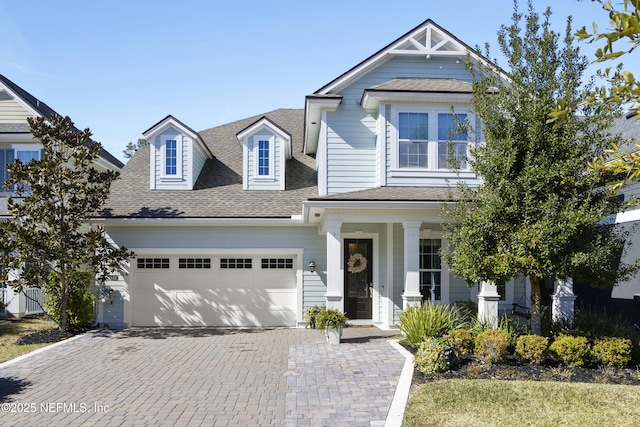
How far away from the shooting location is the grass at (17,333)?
11.6 metres

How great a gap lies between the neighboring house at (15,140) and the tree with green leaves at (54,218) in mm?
3030

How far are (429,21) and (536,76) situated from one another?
5.68 metres

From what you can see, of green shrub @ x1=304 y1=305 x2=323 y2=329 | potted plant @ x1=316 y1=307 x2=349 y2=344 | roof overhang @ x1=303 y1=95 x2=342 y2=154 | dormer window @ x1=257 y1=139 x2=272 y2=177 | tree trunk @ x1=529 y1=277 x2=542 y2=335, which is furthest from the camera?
dormer window @ x1=257 y1=139 x2=272 y2=177

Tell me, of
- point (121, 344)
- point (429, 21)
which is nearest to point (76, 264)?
point (121, 344)

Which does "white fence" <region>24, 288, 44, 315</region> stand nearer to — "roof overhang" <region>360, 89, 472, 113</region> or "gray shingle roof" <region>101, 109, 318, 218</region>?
"gray shingle roof" <region>101, 109, 318, 218</region>

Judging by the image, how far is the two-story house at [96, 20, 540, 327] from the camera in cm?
1409

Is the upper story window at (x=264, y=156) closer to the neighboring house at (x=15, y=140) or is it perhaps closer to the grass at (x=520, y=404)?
the neighboring house at (x=15, y=140)

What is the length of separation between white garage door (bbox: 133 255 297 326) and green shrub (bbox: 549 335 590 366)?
838 cm

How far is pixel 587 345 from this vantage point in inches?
370

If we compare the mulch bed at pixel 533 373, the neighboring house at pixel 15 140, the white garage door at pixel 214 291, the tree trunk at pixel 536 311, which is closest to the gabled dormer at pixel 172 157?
the white garage door at pixel 214 291

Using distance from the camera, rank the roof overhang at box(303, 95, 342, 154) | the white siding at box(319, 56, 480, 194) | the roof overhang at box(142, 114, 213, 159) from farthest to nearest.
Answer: the roof overhang at box(142, 114, 213, 159) < the white siding at box(319, 56, 480, 194) < the roof overhang at box(303, 95, 342, 154)

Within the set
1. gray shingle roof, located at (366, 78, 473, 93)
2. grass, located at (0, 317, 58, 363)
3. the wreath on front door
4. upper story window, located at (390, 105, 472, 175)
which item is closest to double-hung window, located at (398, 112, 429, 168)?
upper story window, located at (390, 105, 472, 175)

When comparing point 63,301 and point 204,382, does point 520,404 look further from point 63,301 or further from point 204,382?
point 63,301

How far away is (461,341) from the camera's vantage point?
9.64 meters
